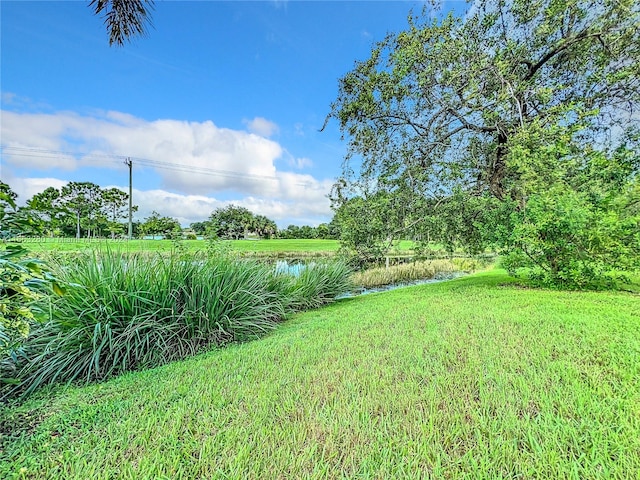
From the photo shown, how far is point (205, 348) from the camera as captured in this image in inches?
139

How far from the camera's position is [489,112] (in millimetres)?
5734

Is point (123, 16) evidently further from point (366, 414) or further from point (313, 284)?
point (313, 284)

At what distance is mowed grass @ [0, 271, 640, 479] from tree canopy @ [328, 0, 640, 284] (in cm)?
357

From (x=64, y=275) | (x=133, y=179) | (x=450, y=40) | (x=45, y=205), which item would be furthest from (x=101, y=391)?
(x=133, y=179)

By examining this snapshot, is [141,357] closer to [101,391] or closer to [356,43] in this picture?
[101,391]

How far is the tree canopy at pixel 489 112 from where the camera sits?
17.9ft

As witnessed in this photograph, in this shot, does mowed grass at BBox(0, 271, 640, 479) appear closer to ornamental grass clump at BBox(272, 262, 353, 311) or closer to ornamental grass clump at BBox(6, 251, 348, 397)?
ornamental grass clump at BBox(6, 251, 348, 397)

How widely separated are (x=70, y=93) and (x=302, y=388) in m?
11.2

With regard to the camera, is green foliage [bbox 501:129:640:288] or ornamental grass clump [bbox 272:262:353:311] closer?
green foliage [bbox 501:129:640:288]

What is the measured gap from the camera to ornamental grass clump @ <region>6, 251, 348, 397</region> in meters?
2.88

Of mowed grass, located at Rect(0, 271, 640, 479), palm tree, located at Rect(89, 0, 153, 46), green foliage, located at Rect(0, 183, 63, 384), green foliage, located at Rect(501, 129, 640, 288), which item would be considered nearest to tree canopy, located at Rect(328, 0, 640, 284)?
green foliage, located at Rect(501, 129, 640, 288)

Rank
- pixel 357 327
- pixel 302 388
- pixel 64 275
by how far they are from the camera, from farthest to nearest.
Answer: pixel 357 327 → pixel 64 275 → pixel 302 388

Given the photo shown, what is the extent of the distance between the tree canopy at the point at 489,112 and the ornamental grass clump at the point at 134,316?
425cm

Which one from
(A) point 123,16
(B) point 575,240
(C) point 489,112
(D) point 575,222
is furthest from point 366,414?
(C) point 489,112
